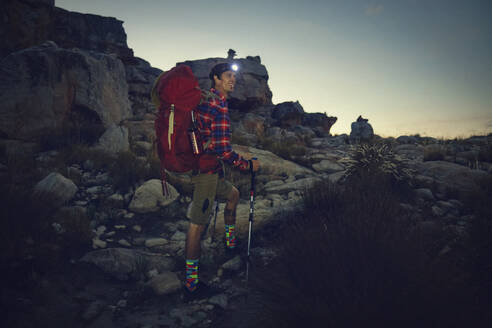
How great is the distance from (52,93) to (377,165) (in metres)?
9.32

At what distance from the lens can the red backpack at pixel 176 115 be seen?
261 centimetres

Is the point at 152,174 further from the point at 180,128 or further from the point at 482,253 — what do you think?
the point at 482,253

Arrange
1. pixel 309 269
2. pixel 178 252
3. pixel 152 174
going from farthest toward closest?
pixel 152 174 < pixel 178 252 < pixel 309 269

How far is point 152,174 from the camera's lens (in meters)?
6.07

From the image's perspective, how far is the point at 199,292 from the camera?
9.59 ft

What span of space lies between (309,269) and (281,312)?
462mm

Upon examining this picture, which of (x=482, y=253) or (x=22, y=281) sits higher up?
(x=482, y=253)

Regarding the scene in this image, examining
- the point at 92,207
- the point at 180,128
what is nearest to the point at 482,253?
the point at 180,128

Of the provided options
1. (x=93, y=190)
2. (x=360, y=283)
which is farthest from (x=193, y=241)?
(x=93, y=190)

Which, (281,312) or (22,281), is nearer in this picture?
(281,312)

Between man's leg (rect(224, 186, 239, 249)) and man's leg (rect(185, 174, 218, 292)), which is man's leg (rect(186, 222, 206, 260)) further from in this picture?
man's leg (rect(224, 186, 239, 249))

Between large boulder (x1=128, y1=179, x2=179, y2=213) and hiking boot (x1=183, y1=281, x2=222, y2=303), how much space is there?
250 centimetres

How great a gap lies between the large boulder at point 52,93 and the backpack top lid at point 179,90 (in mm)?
6552

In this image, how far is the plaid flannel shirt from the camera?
9.42 feet
